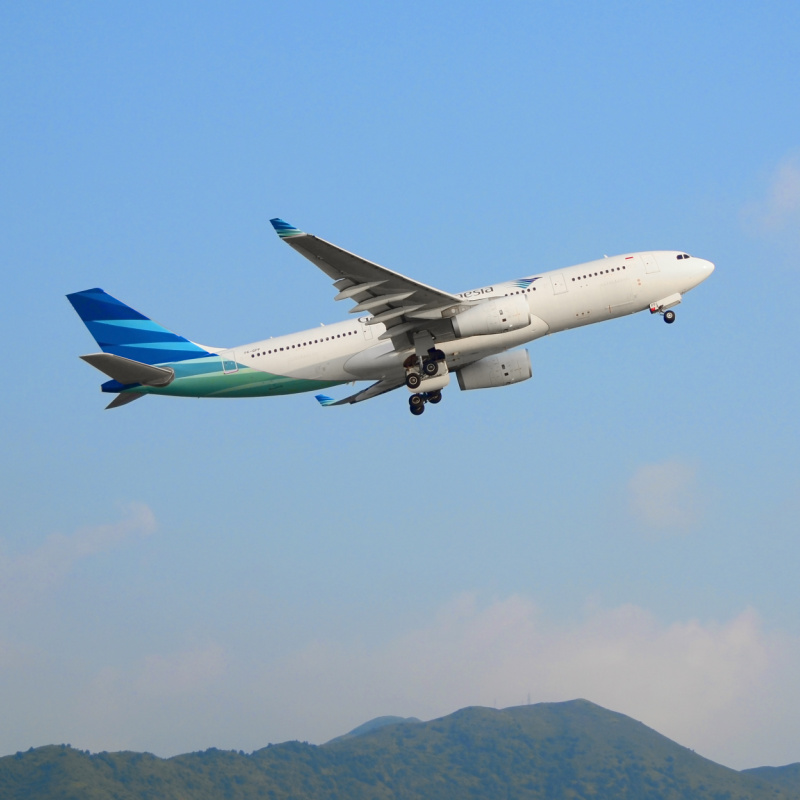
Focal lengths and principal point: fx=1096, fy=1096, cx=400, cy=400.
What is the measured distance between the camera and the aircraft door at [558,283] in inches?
1850

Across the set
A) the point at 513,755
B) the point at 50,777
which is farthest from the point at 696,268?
the point at 513,755

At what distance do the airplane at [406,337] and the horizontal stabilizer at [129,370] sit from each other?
5 centimetres

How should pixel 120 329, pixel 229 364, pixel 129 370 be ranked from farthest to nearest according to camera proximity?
1. pixel 120 329
2. pixel 229 364
3. pixel 129 370

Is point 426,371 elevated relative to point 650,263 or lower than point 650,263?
lower

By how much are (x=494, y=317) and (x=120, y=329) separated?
17539 millimetres

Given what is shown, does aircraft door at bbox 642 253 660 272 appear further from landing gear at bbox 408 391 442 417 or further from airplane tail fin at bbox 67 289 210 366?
airplane tail fin at bbox 67 289 210 366

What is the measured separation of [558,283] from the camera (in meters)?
47.2

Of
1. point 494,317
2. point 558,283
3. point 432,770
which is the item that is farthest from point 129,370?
point 432,770

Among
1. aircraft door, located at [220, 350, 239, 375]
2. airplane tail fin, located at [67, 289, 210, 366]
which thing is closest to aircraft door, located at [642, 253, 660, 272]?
aircraft door, located at [220, 350, 239, 375]

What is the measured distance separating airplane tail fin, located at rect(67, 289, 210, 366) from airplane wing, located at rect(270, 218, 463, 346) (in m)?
9.47

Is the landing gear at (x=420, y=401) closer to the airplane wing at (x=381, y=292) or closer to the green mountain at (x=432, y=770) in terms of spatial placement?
the airplane wing at (x=381, y=292)

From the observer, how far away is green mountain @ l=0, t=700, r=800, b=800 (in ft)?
449

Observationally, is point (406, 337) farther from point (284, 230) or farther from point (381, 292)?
point (284, 230)

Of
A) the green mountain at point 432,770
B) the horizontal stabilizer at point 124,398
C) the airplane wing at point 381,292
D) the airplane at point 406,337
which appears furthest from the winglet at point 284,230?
the green mountain at point 432,770
